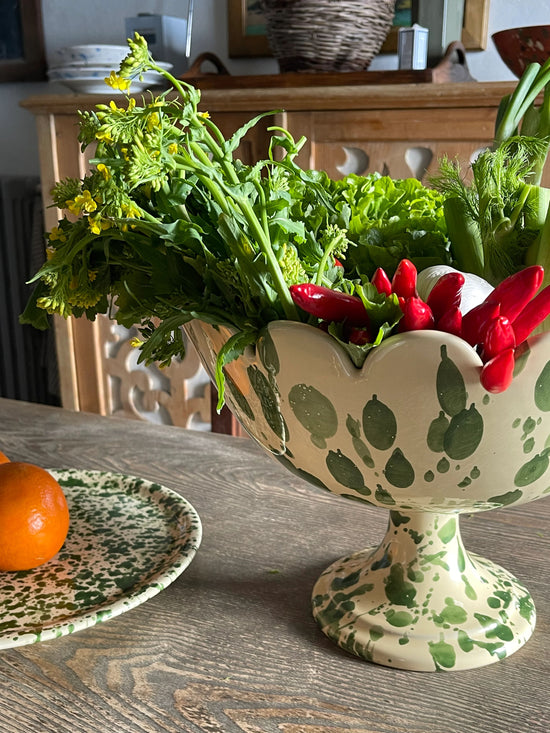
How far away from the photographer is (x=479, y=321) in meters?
0.40

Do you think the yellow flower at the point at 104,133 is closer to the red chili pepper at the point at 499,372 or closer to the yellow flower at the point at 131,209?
the yellow flower at the point at 131,209

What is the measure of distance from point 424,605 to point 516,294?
23 centimetres

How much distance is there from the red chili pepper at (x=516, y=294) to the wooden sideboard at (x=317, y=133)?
82 cm

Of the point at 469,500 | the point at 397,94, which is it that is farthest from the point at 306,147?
the point at 469,500

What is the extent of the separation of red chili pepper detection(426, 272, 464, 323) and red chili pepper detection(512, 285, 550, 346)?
3 cm

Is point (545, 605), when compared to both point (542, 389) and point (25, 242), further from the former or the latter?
point (25, 242)

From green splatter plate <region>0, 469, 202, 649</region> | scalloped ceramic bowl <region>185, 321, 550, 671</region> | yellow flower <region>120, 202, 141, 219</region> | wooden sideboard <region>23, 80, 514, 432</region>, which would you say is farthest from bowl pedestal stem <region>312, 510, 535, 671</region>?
wooden sideboard <region>23, 80, 514, 432</region>

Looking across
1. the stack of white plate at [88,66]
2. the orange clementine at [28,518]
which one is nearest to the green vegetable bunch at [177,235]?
the orange clementine at [28,518]

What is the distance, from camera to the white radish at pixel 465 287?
471 millimetres

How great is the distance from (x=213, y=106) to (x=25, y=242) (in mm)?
1039

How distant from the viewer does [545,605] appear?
0.55m

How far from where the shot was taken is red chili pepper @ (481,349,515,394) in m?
0.38

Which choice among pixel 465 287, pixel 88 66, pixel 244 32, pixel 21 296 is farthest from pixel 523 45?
pixel 21 296

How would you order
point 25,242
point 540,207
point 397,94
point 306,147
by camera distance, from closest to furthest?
1. point 540,207
2. point 397,94
3. point 306,147
4. point 25,242
